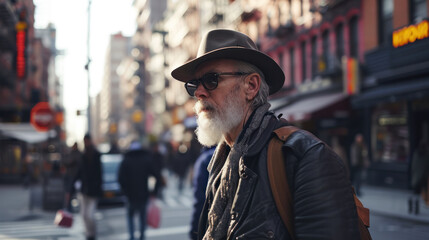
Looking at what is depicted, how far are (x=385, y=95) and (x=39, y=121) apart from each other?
39.2ft

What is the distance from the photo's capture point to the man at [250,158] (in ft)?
6.23

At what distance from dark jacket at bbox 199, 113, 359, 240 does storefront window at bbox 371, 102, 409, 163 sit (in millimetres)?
17359

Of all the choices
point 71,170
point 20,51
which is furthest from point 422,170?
point 20,51

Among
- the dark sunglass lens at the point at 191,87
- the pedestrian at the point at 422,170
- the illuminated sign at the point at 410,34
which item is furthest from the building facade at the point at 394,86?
the dark sunglass lens at the point at 191,87

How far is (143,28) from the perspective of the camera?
94.8 m

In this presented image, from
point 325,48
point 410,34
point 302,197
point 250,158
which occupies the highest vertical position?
point 325,48

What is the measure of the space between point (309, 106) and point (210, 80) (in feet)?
69.1

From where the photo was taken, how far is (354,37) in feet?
73.0

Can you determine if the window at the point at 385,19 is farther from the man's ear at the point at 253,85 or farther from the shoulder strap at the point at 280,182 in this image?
the shoulder strap at the point at 280,182

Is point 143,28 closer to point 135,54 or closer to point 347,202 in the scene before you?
point 135,54

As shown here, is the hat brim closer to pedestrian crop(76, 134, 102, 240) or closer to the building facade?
pedestrian crop(76, 134, 102, 240)

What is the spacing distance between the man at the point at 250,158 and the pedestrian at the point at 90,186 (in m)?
6.51

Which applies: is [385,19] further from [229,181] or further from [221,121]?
[229,181]

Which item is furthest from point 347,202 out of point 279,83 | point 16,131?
point 16,131
